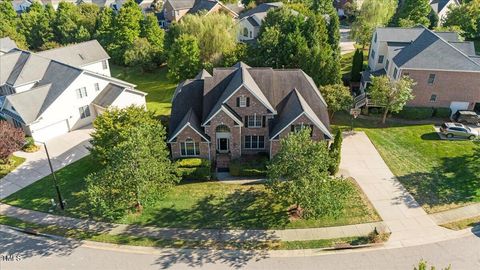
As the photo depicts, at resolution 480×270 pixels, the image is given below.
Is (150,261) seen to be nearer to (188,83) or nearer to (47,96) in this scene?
(188,83)

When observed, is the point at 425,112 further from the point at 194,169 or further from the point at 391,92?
the point at 194,169

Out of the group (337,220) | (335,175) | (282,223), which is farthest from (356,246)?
(335,175)

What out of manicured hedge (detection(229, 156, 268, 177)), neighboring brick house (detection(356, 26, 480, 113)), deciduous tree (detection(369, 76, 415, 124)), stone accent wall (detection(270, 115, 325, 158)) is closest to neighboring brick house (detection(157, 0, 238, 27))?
neighboring brick house (detection(356, 26, 480, 113))

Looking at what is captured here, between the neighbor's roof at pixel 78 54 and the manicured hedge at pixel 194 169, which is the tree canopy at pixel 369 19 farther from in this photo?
the neighbor's roof at pixel 78 54

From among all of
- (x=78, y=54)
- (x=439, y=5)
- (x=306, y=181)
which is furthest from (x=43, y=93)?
(x=439, y=5)

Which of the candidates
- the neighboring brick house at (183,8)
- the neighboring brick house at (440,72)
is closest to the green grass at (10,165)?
the neighboring brick house at (440,72)

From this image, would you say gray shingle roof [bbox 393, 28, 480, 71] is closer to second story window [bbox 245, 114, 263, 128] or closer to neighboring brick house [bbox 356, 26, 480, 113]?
neighboring brick house [bbox 356, 26, 480, 113]
